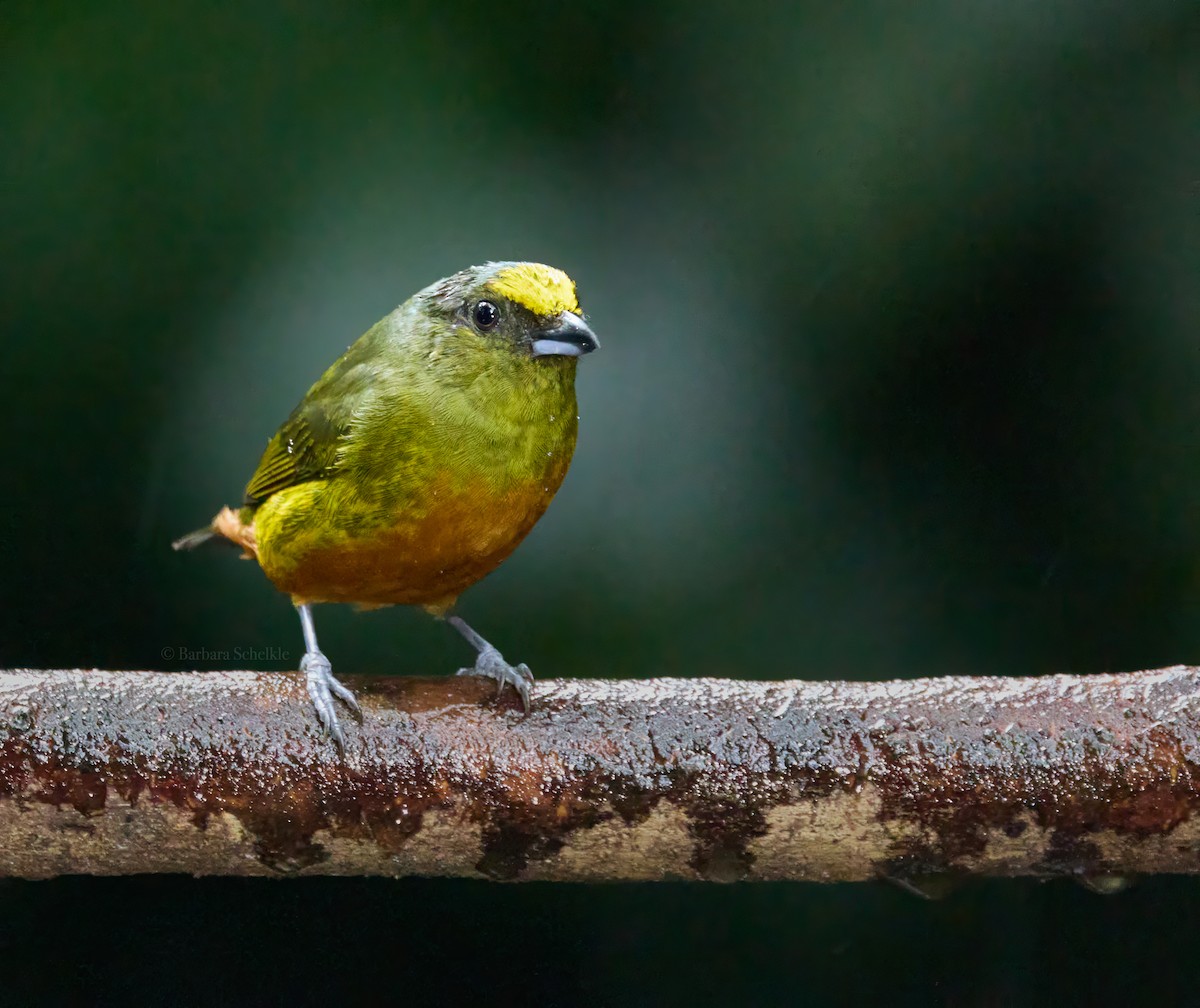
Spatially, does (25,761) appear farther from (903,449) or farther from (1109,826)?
(903,449)

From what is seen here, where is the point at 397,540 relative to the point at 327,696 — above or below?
A: above

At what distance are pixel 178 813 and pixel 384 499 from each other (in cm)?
60

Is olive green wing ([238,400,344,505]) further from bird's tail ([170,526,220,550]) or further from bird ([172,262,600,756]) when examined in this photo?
bird's tail ([170,526,220,550])

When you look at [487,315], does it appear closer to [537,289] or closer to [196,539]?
[537,289]

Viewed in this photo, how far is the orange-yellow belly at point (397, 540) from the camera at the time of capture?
2.09 metres

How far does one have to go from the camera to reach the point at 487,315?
212cm

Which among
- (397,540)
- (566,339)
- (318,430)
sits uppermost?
(566,339)

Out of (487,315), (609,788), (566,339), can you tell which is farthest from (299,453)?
(609,788)

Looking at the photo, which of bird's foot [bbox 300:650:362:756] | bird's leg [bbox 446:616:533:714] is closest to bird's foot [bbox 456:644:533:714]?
bird's leg [bbox 446:616:533:714]

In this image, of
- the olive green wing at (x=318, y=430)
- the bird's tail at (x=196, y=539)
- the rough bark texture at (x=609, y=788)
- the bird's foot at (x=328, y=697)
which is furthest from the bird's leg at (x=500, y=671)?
the bird's tail at (x=196, y=539)

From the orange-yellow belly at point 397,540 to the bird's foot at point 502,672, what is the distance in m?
0.15

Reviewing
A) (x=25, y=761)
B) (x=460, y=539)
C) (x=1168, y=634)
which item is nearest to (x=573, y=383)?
(x=460, y=539)

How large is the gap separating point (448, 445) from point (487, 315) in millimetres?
228

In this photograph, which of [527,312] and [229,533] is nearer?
[527,312]
